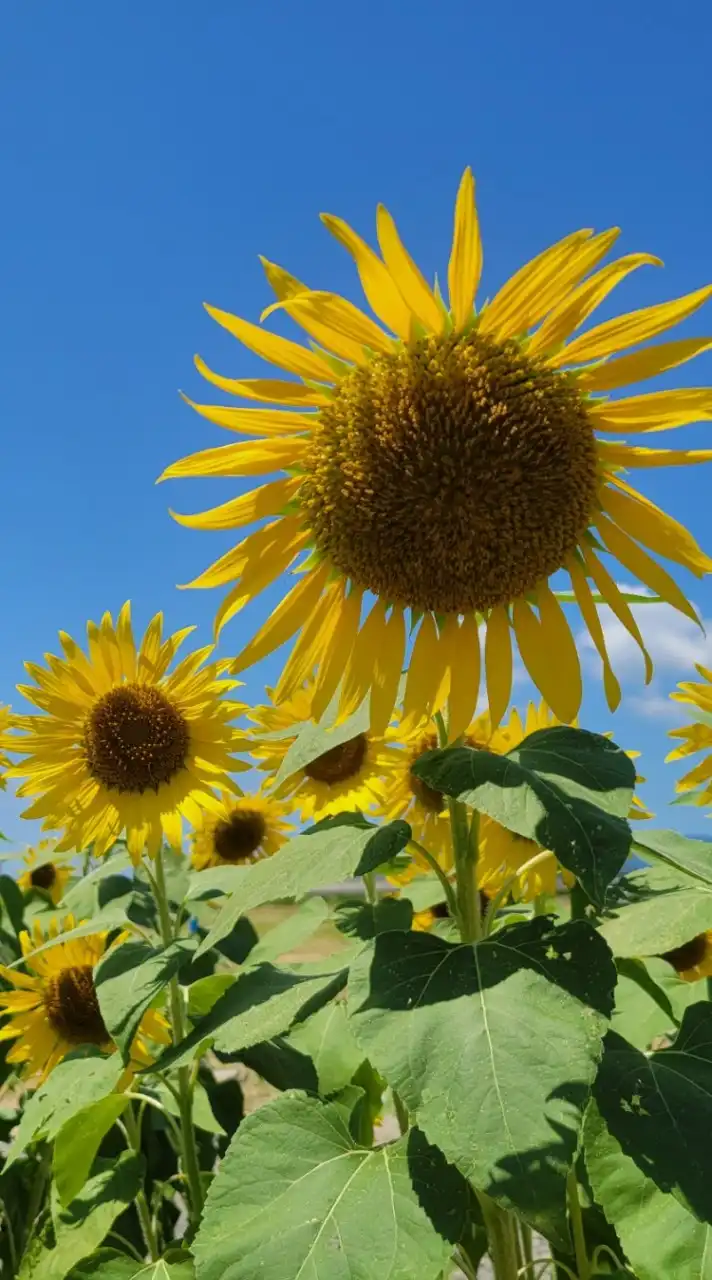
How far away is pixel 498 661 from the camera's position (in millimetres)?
1961

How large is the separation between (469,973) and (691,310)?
3.43 feet

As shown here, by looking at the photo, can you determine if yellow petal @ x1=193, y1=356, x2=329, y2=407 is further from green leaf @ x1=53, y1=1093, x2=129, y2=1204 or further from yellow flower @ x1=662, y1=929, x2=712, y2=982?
yellow flower @ x1=662, y1=929, x2=712, y2=982

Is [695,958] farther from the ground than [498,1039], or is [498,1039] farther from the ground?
[498,1039]

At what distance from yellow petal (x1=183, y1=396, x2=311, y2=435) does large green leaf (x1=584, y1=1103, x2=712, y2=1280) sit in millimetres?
1192

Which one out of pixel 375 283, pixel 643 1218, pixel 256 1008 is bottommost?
pixel 643 1218

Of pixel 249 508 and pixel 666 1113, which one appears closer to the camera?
pixel 666 1113

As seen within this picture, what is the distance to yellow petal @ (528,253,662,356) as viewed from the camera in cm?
169

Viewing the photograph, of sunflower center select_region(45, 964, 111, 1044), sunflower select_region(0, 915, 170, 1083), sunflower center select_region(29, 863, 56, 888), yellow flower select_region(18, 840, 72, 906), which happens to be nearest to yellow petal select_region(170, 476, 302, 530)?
sunflower select_region(0, 915, 170, 1083)

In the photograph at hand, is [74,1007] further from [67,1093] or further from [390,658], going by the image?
[390,658]

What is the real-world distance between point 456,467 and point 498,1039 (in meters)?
0.87

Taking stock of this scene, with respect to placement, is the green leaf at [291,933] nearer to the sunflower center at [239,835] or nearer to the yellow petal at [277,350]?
the yellow petal at [277,350]

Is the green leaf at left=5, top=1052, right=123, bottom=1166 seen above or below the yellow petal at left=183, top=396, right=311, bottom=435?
below

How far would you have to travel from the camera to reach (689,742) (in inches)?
129

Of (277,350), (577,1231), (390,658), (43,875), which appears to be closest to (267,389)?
(277,350)
